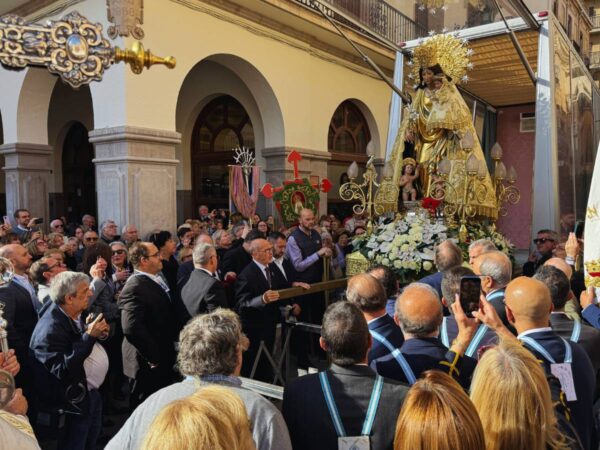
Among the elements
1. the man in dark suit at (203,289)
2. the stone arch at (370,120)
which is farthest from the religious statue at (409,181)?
the stone arch at (370,120)

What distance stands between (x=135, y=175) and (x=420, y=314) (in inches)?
275

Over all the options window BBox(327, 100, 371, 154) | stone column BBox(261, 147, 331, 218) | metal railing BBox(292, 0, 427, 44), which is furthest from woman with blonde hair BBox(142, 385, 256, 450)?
window BBox(327, 100, 371, 154)

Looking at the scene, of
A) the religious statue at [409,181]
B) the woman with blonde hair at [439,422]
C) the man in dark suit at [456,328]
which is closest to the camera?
the woman with blonde hair at [439,422]

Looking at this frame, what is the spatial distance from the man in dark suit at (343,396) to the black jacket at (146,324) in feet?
6.95

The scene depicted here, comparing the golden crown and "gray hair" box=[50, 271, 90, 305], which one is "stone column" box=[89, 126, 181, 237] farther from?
"gray hair" box=[50, 271, 90, 305]

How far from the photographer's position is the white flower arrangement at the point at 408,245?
5.41m

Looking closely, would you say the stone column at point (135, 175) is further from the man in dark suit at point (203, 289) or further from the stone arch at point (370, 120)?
the stone arch at point (370, 120)

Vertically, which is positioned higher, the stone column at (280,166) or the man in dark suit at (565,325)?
the stone column at (280,166)

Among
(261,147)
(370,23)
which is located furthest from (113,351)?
(370,23)

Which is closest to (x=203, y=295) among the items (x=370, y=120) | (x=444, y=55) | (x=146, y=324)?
(x=146, y=324)

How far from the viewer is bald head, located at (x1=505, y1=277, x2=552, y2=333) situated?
8.01ft

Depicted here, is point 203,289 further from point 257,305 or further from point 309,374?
point 309,374

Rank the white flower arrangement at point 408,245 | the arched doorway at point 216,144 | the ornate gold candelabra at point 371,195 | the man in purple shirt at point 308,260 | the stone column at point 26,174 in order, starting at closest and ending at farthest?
the white flower arrangement at point 408,245 → the man in purple shirt at point 308,260 → the ornate gold candelabra at point 371,195 → the stone column at point 26,174 → the arched doorway at point 216,144

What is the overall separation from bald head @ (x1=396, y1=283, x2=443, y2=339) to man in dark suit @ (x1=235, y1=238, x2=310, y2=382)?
219cm
